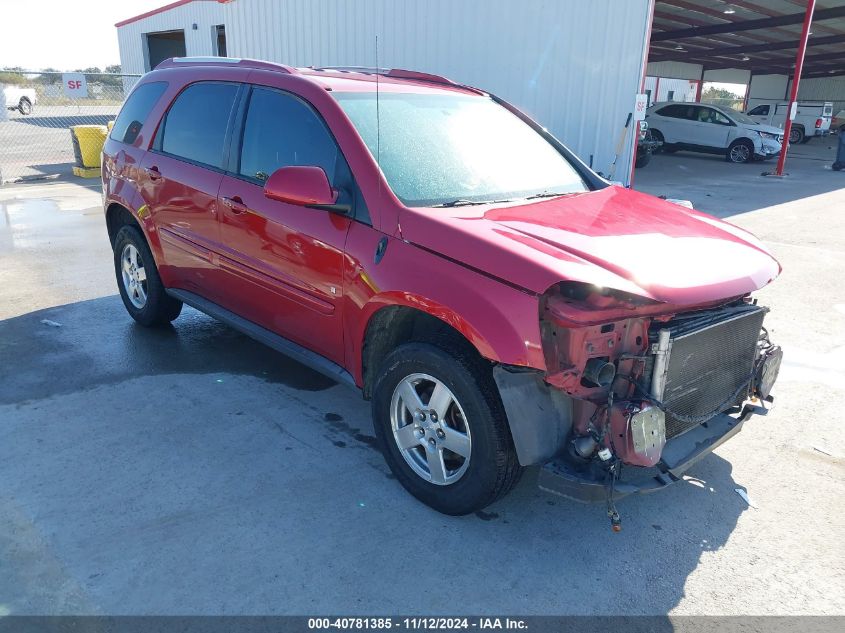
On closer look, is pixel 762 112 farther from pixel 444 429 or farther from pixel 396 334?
pixel 444 429

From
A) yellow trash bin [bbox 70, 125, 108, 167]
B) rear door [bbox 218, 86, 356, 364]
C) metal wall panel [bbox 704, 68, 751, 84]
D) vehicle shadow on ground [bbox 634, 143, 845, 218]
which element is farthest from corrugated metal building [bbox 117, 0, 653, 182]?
metal wall panel [bbox 704, 68, 751, 84]

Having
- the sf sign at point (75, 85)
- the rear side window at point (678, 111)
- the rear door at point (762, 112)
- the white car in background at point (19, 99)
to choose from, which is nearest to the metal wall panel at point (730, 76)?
the rear door at point (762, 112)

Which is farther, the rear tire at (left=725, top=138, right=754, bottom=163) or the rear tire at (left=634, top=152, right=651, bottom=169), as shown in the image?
the rear tire at (left=725, top=138, right=754, bottom=163)

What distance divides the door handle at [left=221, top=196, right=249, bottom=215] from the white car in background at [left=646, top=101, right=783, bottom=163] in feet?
68.7

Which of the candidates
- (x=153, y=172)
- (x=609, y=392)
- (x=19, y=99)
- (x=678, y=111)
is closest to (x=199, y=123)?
(x=153, y=172)

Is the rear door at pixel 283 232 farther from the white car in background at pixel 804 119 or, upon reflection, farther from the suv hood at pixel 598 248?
the white car in background at pixel 804 119

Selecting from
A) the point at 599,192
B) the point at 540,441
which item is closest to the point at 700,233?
the point at 599,192

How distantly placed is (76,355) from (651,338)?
4092 millimetres

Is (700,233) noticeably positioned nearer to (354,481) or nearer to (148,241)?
(354,481)

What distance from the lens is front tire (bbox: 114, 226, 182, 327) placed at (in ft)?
16.8

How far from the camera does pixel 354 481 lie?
3406mm

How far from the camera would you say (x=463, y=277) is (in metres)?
2.82

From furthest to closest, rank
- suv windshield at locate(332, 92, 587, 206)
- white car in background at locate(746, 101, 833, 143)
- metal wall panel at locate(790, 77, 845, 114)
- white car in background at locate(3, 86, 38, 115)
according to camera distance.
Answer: metal wall panel at locate(790, 77, 845, 114) < white car in background at locate(3, 86, 38, 115) < white car in background at locate(746, 101, 833, 143) < suv windshield at locate(332, 92, 587, 206)

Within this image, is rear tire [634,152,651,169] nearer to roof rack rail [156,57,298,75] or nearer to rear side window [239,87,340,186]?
roof rack rail [156,57,298,75]
